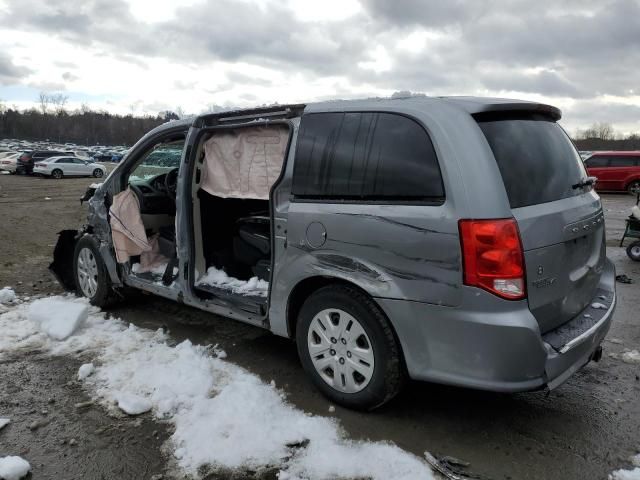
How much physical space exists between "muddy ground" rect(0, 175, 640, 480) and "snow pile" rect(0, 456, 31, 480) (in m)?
0.07

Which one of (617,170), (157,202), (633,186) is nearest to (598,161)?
(617,170)

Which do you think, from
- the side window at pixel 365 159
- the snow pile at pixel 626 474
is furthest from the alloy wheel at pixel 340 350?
the snow pile at pixel 626 474

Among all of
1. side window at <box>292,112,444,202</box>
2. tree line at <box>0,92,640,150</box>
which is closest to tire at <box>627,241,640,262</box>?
side window at <box>292,112,444,202</box>

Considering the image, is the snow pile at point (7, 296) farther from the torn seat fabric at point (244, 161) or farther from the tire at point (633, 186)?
the tire at point (633, 186)

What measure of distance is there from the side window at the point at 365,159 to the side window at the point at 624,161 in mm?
19572

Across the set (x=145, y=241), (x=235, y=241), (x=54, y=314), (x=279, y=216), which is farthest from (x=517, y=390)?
(x=54, y=314)

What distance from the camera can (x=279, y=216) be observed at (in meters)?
3.46

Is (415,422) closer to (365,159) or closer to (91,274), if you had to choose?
(365,159)

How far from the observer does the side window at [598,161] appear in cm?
1959

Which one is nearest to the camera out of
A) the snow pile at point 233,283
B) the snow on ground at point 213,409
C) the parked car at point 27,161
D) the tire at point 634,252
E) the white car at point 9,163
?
the snow on ground at point 213,409

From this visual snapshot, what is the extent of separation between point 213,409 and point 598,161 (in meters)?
20.4

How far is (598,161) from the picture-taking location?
19.7 metres

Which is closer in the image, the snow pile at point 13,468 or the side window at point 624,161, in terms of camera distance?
the snow pile at point 13,468

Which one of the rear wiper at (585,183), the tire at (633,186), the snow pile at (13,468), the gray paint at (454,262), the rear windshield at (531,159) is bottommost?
the snow pile at (13,468)
